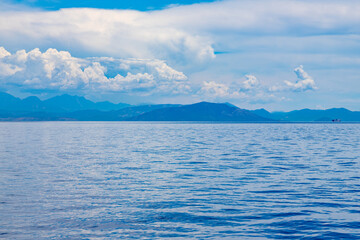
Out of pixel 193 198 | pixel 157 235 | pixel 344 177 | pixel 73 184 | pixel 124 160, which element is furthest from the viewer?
pixel 124 160

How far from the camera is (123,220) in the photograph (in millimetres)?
23312

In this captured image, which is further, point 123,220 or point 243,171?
point 243,171

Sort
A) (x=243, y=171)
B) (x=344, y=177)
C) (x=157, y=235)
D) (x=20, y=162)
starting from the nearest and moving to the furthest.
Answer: (x=157, y=235) → (x=344, y=177) → (x=243, y=171) → (x=20, y=162)

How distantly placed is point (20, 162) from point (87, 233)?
37.1 m

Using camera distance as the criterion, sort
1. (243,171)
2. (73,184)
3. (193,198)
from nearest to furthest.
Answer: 1. (193,198)
2. (73,184)
3. (243,171)

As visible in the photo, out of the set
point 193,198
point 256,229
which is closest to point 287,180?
point 193,198

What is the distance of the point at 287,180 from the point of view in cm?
3791

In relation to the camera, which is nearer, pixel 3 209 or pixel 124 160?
pixel 3 209

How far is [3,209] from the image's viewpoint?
1013 inches

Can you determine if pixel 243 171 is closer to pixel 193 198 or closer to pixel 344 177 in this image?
pixel 344 177

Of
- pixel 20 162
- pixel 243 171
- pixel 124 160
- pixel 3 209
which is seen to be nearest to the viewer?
pixel 3 209

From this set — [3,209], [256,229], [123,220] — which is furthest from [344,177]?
[3,209]

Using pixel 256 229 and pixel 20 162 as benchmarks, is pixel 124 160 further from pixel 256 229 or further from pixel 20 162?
pixel 256 229

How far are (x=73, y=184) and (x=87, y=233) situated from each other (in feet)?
53.9
